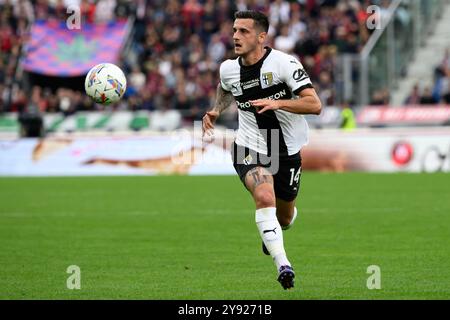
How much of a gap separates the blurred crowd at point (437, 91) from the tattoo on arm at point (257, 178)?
64.4 feet

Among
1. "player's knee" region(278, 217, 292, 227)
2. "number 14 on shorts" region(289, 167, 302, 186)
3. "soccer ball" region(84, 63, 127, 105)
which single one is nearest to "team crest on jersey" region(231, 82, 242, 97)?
"number 14 on shorts" region(289, 167, 302, 186)

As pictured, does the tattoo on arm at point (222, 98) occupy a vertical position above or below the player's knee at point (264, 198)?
above

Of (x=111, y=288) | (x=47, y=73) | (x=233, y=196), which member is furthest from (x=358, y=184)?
(x=47, y=73)

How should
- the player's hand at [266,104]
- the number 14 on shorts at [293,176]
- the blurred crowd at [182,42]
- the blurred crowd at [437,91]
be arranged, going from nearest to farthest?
the player's hand at [266,104]
the number 14 on shorts at [293,176]
the blurred crowd at [437,91]
the blurred crowd at [182,42]

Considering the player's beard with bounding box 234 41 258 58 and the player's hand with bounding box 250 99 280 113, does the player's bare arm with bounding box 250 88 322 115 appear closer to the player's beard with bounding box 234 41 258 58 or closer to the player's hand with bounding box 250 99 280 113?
the player's hand with bounding box 250 99 280 113

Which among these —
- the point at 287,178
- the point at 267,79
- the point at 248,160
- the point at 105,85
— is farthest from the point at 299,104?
the point at 105,85

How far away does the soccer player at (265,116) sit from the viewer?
30.0 ft

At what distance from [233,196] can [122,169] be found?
272 inches

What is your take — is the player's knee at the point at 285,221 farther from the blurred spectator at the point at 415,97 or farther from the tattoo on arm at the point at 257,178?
the blurred spectator at the point at 415,97

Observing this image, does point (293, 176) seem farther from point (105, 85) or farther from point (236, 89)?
point (105, 85)

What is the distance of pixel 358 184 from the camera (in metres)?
21.3

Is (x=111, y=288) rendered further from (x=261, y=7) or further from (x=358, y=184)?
(x=261, y=7)

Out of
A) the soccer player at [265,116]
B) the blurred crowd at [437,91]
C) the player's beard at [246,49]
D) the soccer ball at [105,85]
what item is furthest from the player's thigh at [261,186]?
the blurred crowd at [437,91]

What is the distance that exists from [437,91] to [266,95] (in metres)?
19.7
